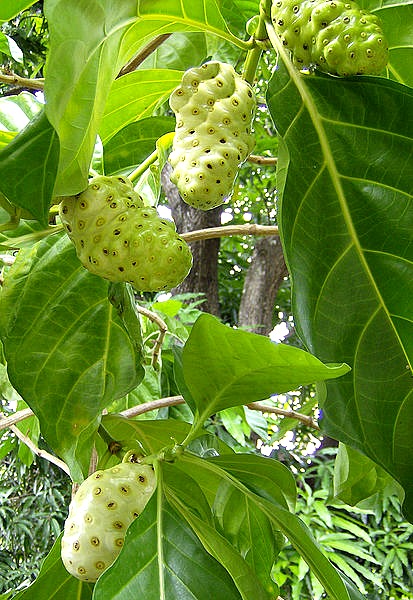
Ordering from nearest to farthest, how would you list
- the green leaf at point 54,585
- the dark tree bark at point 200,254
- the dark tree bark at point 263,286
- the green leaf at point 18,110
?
the green leaf at point 54,585, the green leaf at point 18,110, the dark tree bark at point 200,254, the dark tree bark at point 263,286

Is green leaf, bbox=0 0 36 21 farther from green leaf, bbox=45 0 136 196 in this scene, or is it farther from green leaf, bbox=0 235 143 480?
green leaf, bbox=0 235 143 480

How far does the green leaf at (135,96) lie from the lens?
28.2 inches

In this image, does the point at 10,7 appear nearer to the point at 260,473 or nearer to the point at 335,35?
the point at 335,35

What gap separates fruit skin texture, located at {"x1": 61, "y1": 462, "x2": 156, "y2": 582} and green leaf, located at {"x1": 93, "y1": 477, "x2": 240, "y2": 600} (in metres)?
0.02

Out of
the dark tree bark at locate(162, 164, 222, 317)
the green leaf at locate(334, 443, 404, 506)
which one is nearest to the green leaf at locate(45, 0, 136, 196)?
the green leaf at locate(334, 443, 404, 506)

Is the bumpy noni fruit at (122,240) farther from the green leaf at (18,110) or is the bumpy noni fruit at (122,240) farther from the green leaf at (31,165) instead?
the green leaf at (18,110)

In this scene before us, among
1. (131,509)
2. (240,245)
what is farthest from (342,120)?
(240,245)

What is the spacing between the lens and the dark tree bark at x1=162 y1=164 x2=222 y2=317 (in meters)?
2.57

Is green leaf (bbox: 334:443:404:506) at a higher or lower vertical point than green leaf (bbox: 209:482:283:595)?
lower

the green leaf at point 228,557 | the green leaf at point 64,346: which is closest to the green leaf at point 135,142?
the green leaf at point 64,346

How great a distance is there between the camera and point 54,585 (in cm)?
60

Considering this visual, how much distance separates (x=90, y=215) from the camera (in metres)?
0.50

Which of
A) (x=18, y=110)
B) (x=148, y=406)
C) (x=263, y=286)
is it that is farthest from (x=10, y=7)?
(x=263, y=286)

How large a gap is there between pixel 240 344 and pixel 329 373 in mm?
65
